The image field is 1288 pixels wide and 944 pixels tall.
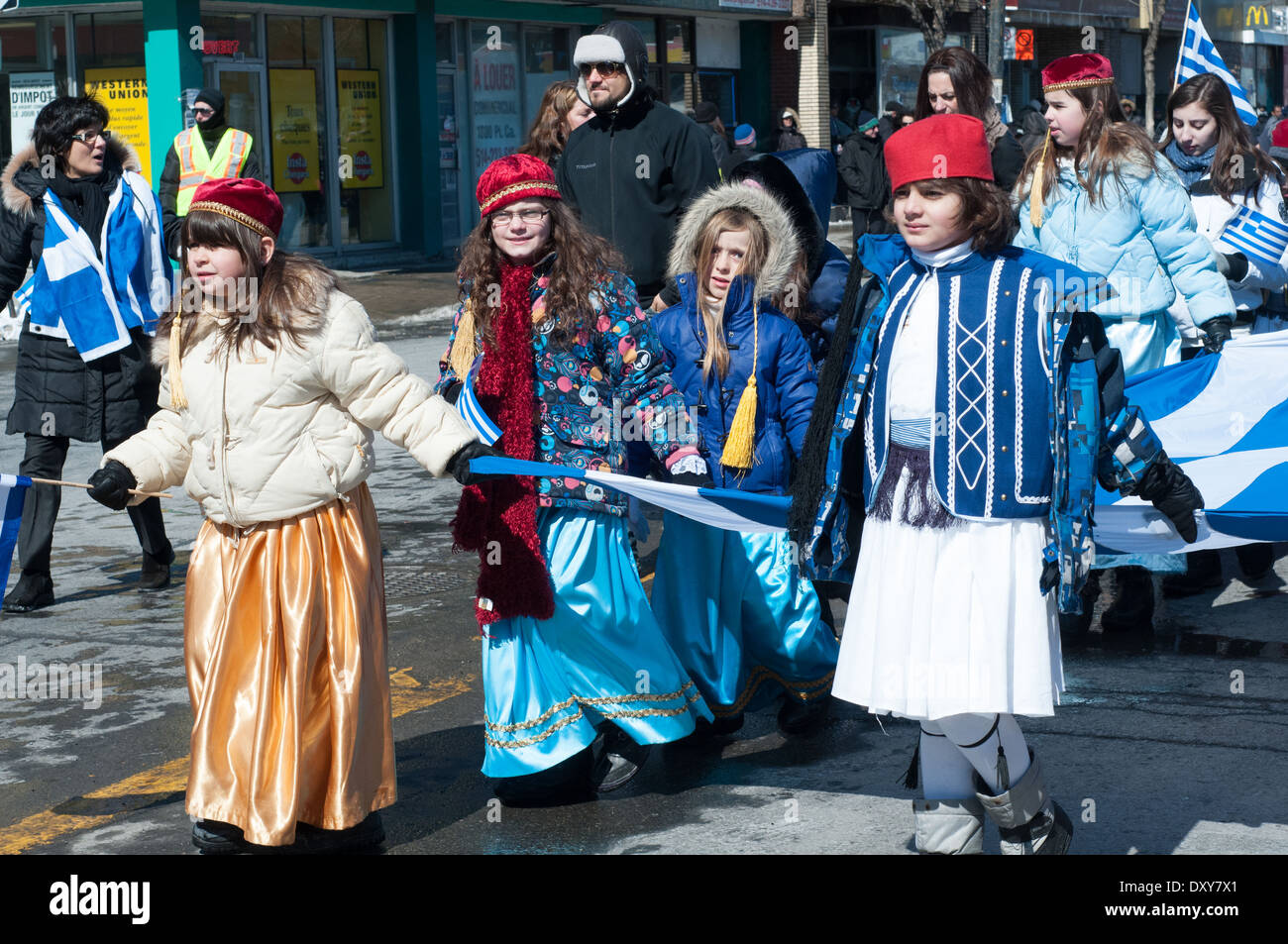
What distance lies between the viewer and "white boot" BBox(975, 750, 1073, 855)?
3803mm

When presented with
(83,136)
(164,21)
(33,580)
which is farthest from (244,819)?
(164,21)

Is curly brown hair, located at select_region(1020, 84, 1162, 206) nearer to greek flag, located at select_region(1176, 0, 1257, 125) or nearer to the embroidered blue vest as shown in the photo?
the embroidered blue vest

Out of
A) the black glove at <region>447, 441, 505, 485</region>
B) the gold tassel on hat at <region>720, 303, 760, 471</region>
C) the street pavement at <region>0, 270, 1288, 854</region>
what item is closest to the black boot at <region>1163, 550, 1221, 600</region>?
the street pavement at <region>0, 270, 1288, 854</region>

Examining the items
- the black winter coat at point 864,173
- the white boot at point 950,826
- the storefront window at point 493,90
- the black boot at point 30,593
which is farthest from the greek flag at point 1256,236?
the storefront window at point 493,90

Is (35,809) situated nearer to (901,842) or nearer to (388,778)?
(388,778)

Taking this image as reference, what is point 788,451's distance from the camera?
5.08m

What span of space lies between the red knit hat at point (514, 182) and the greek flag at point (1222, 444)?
171cm

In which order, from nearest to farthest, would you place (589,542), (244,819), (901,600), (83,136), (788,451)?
(901,600), (244,819), (589,542), (788,451), (83,136)

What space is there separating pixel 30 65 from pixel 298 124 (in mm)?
3274

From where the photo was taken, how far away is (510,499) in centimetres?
450

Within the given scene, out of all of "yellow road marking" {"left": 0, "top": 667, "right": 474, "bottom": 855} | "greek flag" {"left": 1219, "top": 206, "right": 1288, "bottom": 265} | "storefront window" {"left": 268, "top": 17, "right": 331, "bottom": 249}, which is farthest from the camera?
"storefront window" {"left": 268, "top": 17, "right": 331, "bottom": 249}

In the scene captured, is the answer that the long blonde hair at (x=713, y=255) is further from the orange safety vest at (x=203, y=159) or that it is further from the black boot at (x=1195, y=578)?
the orange safety vest at (x=203, y=159)

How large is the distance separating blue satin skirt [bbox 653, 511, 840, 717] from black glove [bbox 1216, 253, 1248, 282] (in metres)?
2.84

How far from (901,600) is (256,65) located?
1895 cm
